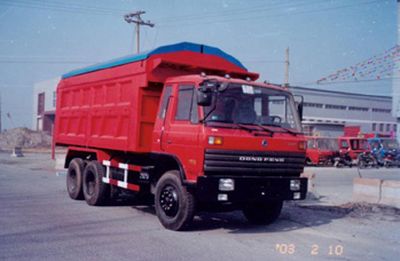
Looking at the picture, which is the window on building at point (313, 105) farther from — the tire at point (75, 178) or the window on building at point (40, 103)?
the tire at point (75, 178)

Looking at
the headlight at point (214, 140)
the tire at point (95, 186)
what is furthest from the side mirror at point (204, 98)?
the tire at point (95, 186)

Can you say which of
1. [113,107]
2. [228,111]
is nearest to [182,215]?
[228,111]

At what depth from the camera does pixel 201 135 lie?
7.56m

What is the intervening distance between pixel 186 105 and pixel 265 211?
2.86m

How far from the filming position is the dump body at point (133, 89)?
30.1ft

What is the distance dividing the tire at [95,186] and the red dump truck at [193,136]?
0.03m

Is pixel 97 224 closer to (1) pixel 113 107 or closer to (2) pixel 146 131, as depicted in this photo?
(2) pixel 146 131

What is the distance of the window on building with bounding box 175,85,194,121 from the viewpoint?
815cm

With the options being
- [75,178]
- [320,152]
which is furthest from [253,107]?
[320,152]

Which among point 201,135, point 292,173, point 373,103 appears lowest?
point 292,173

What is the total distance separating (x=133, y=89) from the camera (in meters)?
9.40

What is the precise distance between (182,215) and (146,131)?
2.15 metres

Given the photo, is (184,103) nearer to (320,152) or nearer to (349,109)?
(320,152)
